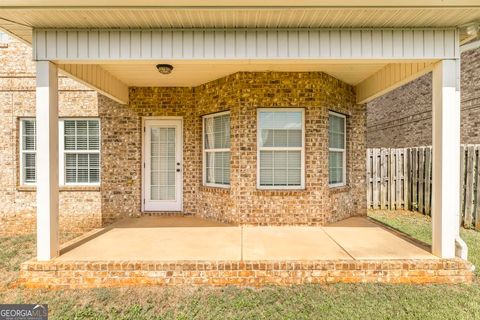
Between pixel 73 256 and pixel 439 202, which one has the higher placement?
pixel 439 202

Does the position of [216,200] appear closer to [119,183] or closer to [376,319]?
[119,183]

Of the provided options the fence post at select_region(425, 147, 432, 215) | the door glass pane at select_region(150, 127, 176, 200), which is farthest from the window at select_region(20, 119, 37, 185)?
the fence post at select_region(425, 147, 432, 215)

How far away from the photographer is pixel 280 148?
18.6 ft

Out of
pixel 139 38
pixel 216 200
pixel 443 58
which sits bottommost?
pixel 216 200

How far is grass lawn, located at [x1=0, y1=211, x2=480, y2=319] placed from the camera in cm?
301

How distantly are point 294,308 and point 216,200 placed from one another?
3247mm

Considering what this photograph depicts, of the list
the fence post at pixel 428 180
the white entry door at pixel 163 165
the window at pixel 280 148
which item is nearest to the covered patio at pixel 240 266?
the window at pixel 280 148

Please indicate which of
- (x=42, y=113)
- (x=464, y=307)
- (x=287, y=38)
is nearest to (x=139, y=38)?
(x=42, y=113)

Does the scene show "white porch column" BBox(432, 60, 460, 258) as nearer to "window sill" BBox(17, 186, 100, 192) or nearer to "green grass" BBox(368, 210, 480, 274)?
"green grass" BBox(368, 210, 480, 274)

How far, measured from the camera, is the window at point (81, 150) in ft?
21.6

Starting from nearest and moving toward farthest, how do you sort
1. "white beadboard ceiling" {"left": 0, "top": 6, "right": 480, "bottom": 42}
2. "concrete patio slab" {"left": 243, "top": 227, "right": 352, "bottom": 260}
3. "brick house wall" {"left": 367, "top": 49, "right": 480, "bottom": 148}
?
"white beadboard ceiling" {"left": 0, "top": 6, "right": 480, "bottom": 42} < "concrete patio slab" {"left": 243, "top": 227, "right": 352, "bottom": 260} < "brick house wall" {"left": 367, "top": 49, "right": 480, "bottom": 148}

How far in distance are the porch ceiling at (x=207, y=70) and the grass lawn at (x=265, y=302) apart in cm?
365

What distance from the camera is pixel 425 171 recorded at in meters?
7.33

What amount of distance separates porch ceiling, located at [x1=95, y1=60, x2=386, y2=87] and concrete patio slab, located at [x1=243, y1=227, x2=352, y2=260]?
3056 mm
